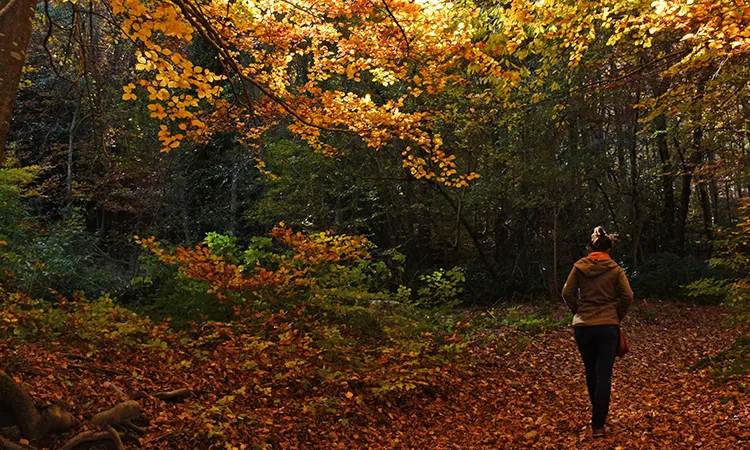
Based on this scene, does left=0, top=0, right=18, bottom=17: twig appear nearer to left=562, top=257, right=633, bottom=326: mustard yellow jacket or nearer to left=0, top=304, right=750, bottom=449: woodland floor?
left=0, top=304, right=750, bottom=449: woodland floor

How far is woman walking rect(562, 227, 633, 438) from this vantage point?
480 centimetres

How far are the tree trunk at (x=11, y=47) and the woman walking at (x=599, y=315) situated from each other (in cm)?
440

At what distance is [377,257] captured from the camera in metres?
15.0

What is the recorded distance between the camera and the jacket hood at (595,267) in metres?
4.91

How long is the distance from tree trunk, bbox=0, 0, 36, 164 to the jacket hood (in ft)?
14.5

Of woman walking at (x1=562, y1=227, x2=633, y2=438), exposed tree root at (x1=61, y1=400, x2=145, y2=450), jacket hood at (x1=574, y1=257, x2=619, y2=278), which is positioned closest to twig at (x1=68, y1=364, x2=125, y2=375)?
exposed tree root at (x1=61, y1=400, x2=145, y2=450)

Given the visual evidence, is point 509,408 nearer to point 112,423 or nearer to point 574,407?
point 574,407

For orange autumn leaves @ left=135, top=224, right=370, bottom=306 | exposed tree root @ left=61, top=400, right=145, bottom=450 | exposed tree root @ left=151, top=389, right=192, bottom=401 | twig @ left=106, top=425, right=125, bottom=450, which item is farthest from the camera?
orange autumn leaves @ left=135, top=224, right=370, bottom=306

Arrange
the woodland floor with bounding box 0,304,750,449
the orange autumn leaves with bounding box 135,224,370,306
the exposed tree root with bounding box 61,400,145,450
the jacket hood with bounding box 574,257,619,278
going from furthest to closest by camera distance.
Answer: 1. the orange autumn leaves with bounding box 135,224,370,306
2. the jacket hood with bounding box 574,257,619,278
3. the woodland floor with bounding box 0,304,750,449
4. the exposed tree root with bounding box 61,400,145,450

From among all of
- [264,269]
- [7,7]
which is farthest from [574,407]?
[7,7]

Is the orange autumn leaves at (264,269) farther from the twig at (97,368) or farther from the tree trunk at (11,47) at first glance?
the tree trunk at (11,47)

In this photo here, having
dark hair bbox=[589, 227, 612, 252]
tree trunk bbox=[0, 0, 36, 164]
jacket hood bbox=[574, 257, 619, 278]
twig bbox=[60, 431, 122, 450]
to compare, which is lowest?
twig bbox=[60, 431, 122, 450]

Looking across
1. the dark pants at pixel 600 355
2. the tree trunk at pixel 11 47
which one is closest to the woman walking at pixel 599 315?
the dark pants at pixel 600 355

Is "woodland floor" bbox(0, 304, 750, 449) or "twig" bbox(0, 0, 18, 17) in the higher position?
"twig" bbox(0, 0, 18, 17)
